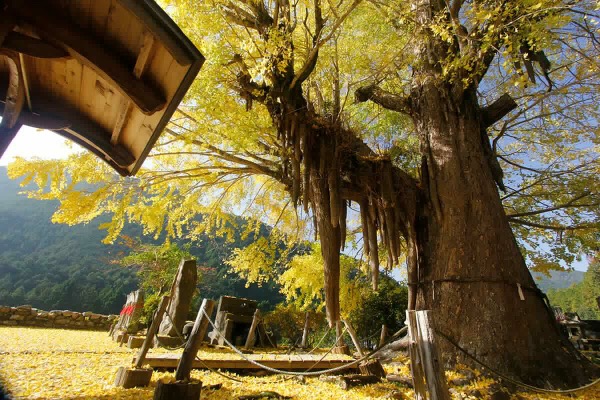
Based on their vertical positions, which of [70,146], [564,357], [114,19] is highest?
[70,146]

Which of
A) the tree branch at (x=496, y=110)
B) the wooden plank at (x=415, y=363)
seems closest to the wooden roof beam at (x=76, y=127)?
the wooden plank at (x=415, y=363)

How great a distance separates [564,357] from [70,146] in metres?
8.58

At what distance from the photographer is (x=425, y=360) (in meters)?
2.47

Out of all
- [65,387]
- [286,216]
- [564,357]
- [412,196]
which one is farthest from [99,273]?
[564,357]

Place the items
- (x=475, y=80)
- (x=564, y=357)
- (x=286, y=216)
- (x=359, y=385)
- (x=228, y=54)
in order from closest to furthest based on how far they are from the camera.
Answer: (x=564, y=357)
(x=359, y=385)
(x=228, y=54)
(x=475, y=80)
(x=286, y=216)

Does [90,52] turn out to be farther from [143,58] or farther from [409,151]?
[409,151]

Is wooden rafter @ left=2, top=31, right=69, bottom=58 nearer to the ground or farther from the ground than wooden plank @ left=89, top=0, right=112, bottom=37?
nearer to the ground

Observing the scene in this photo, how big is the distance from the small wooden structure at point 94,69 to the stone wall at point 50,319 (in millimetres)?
13987

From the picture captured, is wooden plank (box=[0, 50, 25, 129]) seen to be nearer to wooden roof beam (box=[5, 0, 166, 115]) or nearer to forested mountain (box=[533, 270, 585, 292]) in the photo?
wooden roof beam (box=[5, 0, 166, 115])

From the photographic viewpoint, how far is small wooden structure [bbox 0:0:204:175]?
5.08 feet

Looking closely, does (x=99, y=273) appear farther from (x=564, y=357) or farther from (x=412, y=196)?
(x=564, y=357)

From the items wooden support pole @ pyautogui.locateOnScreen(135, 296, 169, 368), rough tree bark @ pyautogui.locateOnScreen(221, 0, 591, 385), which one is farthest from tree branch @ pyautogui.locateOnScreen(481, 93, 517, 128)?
wooden support pole @ pyautogui.locateOnScreen(135, 296, 169, 368)

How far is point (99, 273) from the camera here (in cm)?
2561

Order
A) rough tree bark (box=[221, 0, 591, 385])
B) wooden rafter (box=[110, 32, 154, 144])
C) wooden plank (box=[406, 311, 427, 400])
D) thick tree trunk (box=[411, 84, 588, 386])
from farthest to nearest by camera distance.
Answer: rough tree bark (box=[221, 0, 591, 385]) → thick tree trunk (box=[411, 84, 588, 386]) → wooden plank (box=[406, 311, 427, 400]) → wooden rafter (box=[110, 32, 154, 144])
